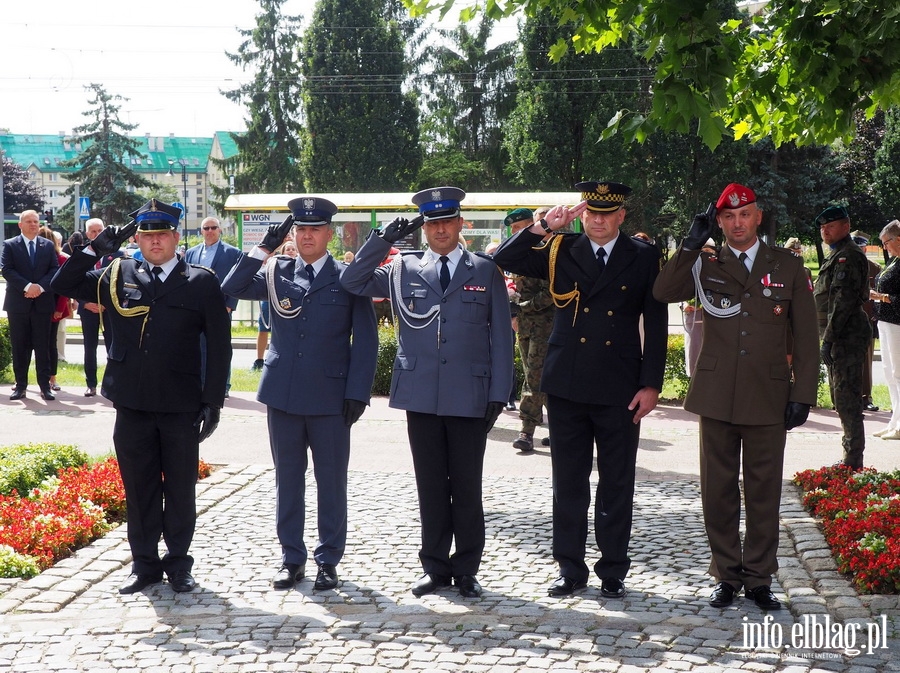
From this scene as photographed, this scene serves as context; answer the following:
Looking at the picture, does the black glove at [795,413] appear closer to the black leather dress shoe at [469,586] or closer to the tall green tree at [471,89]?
the black leather dress shoe at [469,586]

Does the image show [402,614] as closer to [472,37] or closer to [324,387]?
[324,387]

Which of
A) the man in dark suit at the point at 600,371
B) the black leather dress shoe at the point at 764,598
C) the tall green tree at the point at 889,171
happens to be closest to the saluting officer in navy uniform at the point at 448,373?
the man in dark suit at the point at 600,371

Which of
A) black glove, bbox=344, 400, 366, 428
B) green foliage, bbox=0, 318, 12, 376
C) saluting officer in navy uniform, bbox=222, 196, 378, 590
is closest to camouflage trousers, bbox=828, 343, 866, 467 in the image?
saluting officer in navy uniform, bbox=222, 196, 378, 590

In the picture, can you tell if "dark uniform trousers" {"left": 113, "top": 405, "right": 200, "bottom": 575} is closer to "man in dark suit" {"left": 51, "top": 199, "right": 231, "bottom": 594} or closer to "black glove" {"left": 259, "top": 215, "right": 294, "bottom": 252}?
"man in dark suit" {"left": 51, "top": 199, "right": 231, "bottom": 594}

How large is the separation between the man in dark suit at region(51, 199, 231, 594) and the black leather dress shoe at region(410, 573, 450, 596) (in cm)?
123

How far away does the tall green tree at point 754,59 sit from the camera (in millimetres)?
5566

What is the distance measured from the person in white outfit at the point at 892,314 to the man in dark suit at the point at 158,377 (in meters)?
7.08

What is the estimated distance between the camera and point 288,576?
5820 millimetres

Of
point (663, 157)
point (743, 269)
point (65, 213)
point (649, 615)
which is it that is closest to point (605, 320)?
point (743, 269)

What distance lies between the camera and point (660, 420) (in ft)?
39.8

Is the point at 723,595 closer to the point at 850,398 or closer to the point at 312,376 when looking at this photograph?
the point at 312,376

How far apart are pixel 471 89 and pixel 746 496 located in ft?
154

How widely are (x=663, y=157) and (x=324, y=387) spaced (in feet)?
104

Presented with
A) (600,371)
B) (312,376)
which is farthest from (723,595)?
(312,376)
